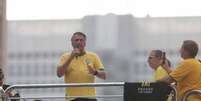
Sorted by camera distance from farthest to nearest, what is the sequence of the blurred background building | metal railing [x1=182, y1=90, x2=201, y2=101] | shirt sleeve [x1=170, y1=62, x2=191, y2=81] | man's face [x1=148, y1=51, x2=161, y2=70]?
the blurred background building < man's face [x1=148, y1=51, x2=161, y2=70] < shirt sleeve [x1=170, y1=62, x2=191, y2=81] < metal railing [x1=182, y1=90, x2=201, y2=101]

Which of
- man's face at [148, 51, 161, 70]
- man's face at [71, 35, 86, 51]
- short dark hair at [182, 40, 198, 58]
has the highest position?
man's face at [71, 35, 86, 51]

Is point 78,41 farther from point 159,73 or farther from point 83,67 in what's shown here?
point 159,73

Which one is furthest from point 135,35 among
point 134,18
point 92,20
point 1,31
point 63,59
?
point 63,59

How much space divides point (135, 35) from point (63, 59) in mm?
70273

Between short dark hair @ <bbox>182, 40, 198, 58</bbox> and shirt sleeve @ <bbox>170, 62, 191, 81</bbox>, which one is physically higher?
short dark hair @ <bbox>182, 40, 198, 58</bbox>

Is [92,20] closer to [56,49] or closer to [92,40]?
[92,40]

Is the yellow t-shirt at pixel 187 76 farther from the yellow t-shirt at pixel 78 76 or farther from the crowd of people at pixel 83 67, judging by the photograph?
the yellow t-shirt at pixel 78 76

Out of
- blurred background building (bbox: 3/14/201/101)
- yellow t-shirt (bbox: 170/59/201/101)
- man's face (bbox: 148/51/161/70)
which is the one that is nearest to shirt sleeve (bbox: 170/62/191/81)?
yellow t-shirt (bbox: 170/59/201/101)

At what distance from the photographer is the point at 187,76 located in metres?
5.31

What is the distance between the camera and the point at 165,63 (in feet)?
20.4

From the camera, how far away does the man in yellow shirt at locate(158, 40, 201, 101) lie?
5254mm

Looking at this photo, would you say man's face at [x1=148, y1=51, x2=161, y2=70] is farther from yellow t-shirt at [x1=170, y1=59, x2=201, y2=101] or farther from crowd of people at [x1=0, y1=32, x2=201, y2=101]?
yellow t-shirt at [x1=170, y1=59, x2=201, y2=101]

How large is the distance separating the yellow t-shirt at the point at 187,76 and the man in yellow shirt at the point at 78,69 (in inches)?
43.4

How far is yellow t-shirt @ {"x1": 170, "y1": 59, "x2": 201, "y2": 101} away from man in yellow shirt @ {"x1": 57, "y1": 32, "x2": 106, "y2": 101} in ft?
3.61
